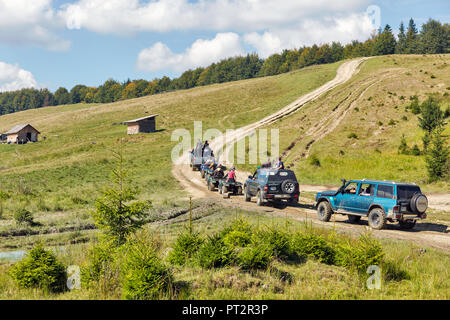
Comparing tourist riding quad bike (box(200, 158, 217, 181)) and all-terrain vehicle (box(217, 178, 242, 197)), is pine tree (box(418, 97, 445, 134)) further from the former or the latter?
all-terrain vehicle (box(217, 178, 242, 197))

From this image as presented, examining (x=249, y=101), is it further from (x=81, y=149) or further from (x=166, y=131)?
(x=81, y=149)

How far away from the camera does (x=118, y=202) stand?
1055 cm

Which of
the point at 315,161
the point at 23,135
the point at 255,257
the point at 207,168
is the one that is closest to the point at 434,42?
the point at 315,161

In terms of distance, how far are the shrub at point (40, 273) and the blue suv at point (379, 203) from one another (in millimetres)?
12170

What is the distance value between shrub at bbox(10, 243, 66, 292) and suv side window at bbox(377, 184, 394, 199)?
1229 centimetres

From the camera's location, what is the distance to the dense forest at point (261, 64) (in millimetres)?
124062

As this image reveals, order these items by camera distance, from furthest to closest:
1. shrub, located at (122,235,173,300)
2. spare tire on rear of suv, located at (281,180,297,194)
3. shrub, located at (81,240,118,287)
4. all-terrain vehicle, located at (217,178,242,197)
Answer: all-terrain vehicle, located at (217,178,242,197), spare tire on rear of suv, located at (281,180,297,194), shrub, located at (81,240,118,287), shrub, located at (122,235,173,300)

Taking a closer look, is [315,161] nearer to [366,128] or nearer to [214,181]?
[214,181]

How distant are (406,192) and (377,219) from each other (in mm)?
1611

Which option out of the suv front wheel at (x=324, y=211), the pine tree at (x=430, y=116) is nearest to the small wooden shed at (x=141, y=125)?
the pine tree at (x=430, y=116)

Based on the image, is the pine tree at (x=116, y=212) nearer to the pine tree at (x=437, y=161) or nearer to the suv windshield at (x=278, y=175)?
the suv windshield at (x=278, y=175)

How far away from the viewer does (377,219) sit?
1531cm

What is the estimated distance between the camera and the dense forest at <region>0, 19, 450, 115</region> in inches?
4884

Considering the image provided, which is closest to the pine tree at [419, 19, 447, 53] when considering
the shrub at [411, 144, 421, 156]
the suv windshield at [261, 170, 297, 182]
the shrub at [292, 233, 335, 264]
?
the shrub at [411, 144, 421, 156]
